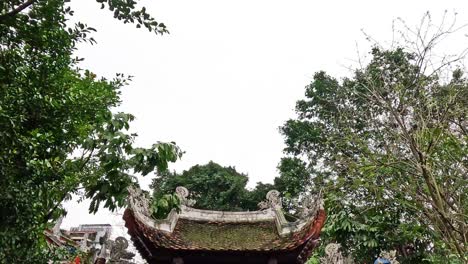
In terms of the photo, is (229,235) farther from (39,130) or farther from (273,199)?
(39,130)

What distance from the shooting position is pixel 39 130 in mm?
4613

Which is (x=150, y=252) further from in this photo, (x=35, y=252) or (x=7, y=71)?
(x=7, y=71)

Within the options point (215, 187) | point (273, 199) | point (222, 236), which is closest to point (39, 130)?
point (222, 236)

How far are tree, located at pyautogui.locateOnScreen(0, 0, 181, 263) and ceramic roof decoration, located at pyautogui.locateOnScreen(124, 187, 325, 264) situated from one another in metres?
2.21

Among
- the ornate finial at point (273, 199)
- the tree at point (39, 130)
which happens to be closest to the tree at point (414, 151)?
the ornate finial at point (273, 199)

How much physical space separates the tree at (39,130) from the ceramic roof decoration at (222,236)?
7.25 feet

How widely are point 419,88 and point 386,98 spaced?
27.3 inches

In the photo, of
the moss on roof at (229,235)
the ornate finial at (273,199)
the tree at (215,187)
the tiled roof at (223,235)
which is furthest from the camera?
the tree at (215,187)

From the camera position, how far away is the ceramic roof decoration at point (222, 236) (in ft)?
24.1

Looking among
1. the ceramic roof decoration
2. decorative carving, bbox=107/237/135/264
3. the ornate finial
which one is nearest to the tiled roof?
the ceramic roof decoration

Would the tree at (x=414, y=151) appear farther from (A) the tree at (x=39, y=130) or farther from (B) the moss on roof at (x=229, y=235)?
(A) the tree at (x=39, y=130)

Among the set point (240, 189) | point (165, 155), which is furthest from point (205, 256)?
point (240, 189)

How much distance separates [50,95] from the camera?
4.67 metres

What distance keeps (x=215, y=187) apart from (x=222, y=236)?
2063 centimetres
